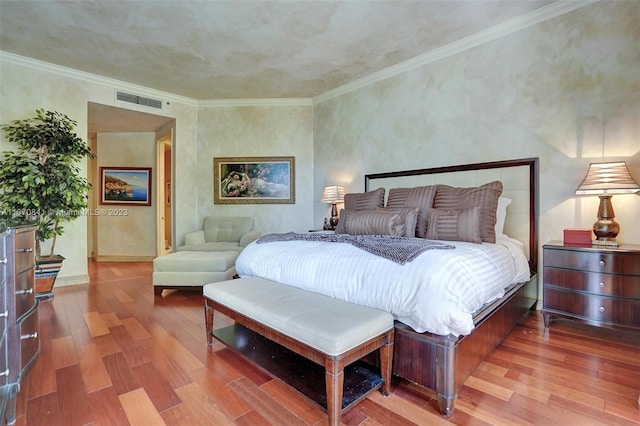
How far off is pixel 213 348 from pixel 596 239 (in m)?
3.19

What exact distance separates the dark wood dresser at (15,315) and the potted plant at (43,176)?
6.25ft

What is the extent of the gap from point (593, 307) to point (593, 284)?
0.57 feet

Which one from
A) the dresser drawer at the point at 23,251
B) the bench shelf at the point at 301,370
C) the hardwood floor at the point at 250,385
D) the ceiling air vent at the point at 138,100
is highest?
the ceiling air vent at the point at 138,100

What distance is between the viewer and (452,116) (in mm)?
3541

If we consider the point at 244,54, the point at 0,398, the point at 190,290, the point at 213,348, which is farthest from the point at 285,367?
the point at 244,54

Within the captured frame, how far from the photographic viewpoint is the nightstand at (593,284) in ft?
7.15

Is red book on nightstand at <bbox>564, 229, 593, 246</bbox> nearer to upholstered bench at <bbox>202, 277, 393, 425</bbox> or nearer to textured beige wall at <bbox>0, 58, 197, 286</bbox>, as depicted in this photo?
upholstered bench at <bbox>202, 277, 393, 425</bbox>

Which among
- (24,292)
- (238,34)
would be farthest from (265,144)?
(24,292)

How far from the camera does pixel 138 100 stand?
4629 millimetres

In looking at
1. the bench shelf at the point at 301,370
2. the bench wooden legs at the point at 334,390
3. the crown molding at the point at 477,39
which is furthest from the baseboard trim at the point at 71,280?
the crown molding at the point at 477,39

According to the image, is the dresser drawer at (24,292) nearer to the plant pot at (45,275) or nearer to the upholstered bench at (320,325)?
the upholstered bench at (320,325)

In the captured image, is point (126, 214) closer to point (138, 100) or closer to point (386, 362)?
point (138, 100)

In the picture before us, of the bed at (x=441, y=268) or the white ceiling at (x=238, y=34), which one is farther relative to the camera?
the white ceiling at (x=238, y=34)

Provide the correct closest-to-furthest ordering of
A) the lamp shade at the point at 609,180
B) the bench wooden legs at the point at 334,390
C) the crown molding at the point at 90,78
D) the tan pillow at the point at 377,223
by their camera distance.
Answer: the bench wooden legs at the point at 334,390 → the lamp shade at the point at 609,180 → the tan pillow at the point at 377,223 → the crown molding at the point at 90,78
